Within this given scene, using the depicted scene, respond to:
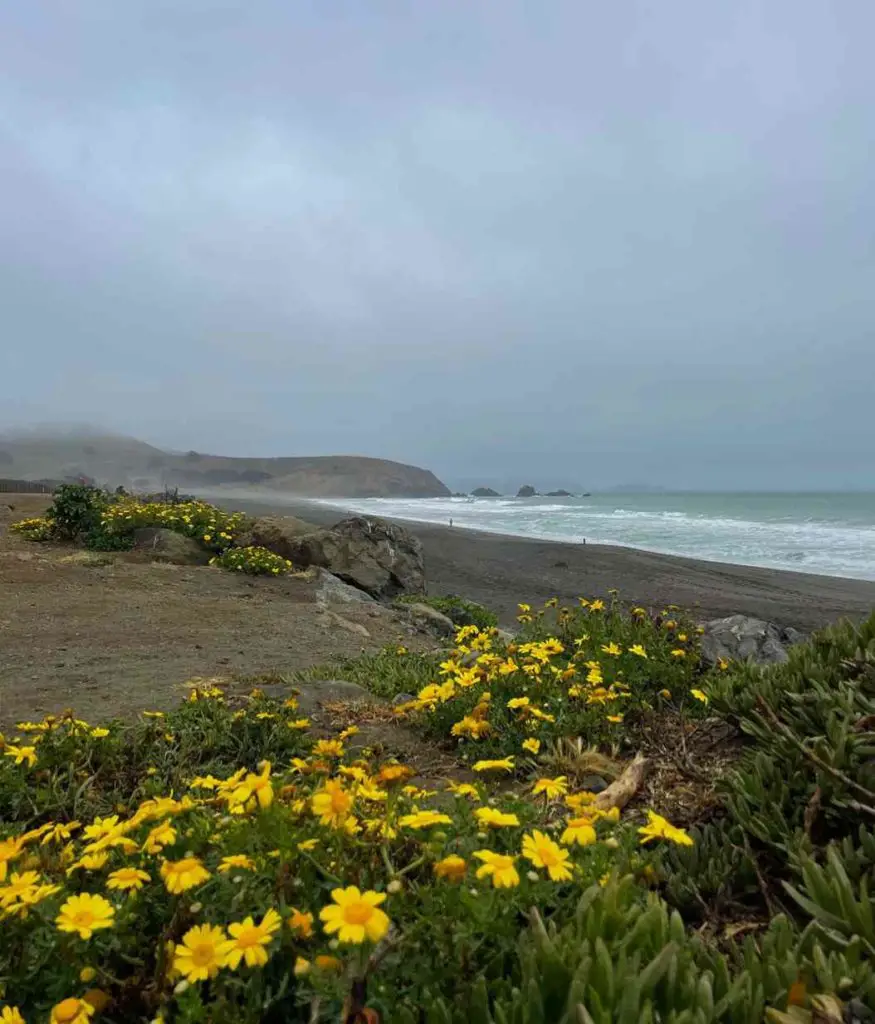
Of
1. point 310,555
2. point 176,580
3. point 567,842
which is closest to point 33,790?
point 567,842

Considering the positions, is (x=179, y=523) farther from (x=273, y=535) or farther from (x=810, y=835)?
(x=810, y=835)

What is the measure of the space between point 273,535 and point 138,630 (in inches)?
204

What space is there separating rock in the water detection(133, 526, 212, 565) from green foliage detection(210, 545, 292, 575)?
1.52 ft

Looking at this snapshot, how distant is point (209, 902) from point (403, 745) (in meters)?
2.47

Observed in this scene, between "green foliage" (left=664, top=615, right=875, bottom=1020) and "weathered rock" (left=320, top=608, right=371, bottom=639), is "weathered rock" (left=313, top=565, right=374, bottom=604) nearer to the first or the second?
"weathered rock" (left=320, top=608, right=371, bottom=639)

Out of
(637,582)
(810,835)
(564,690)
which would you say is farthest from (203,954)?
(637,582)

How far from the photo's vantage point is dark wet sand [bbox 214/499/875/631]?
1519 cm

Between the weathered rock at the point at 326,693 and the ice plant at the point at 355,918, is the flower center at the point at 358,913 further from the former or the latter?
the weathered rock at the point at 326,693

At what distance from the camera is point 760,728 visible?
119 inches

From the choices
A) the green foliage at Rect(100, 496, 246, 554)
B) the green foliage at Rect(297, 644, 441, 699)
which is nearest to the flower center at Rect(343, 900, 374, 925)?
the green foliage at Rect(297, 644, 441, 699)

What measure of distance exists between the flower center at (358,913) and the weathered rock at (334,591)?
892 cm

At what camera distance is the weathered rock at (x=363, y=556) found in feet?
39.8

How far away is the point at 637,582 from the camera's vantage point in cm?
1870

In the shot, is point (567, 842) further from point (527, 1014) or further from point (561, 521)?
point (561, 521)
